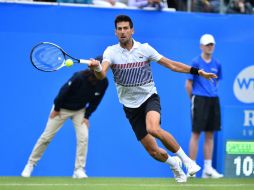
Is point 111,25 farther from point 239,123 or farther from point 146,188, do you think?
point 146,188

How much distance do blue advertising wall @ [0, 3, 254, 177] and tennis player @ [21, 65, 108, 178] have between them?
2.90 ft

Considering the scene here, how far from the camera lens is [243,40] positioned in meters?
A: 14.5

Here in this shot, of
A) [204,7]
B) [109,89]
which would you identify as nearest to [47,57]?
[109,89]

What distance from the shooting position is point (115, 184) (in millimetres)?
11109

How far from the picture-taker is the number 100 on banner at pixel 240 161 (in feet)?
43.1

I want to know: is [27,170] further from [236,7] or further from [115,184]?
[236,7]

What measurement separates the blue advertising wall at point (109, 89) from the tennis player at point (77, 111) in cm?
88

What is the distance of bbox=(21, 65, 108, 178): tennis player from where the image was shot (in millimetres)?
12797

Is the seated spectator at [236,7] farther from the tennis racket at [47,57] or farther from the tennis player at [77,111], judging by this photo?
the tennis racket at [47,57]

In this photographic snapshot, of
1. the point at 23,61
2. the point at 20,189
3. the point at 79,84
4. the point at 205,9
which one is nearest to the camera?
the point at 20,189

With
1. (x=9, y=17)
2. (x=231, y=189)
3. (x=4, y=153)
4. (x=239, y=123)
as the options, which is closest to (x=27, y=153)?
(x=4, y=153)

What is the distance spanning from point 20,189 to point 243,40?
600 cm

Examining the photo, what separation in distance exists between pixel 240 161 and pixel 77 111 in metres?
2.74

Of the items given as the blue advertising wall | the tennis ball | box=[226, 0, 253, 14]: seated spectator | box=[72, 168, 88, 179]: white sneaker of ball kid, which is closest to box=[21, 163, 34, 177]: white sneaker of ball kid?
box=[72, 168, 88, 179]: white sneaker of ball kid
